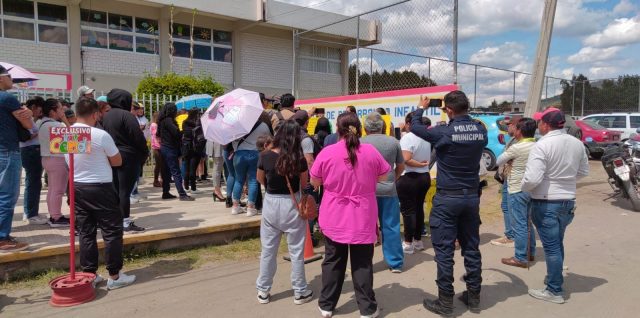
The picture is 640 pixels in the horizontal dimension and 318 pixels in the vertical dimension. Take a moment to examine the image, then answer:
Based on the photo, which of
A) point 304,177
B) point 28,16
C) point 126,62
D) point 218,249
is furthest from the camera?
point 126,62

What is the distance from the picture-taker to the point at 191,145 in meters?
8.14

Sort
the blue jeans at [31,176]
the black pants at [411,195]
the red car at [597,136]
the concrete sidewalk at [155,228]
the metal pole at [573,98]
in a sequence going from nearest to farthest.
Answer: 1. the concrete sidewalk at [155,228]
2. the black pants at [411,195]
3. the blue jeans at [31,176]
4. the red car at [597,136]
5. the metal pole at [573,98]

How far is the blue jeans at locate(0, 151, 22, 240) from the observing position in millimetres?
4309

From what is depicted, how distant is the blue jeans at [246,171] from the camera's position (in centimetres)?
599

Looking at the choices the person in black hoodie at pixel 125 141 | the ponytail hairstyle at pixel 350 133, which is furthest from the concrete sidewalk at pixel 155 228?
the ponytail hairstyle at pixel 350 133

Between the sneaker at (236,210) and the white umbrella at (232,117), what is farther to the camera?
the sneaker at (236,210)

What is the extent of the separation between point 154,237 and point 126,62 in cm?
1544

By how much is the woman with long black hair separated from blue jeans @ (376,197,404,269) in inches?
46.4

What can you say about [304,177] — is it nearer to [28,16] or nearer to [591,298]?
[591,298]

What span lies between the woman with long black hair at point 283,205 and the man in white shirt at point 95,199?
1.45m

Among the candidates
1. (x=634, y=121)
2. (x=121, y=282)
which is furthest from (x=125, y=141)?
(x=634, y=121)

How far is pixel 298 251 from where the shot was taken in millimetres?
3787

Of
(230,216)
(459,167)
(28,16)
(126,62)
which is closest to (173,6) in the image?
(126,62)

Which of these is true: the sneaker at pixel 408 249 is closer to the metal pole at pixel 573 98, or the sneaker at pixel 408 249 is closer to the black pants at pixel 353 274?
the black pants at pixel 353 274
